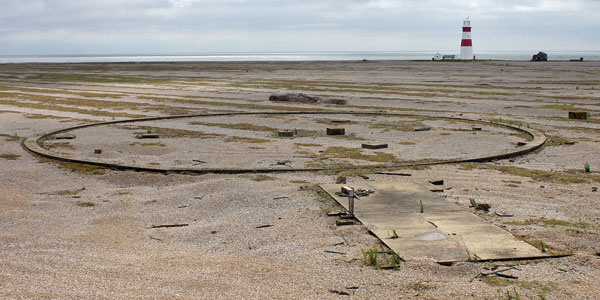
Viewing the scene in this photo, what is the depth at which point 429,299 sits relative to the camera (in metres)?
4.25

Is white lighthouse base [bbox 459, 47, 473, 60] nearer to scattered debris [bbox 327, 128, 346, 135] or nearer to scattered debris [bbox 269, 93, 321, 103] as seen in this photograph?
scattered debris [bbox 269, 93, 321, 103]

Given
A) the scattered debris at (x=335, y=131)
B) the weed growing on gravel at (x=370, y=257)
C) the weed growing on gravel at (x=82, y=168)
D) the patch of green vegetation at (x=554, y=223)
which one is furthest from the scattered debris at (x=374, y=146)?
the weed growing on gravel at (x=370, y=257)

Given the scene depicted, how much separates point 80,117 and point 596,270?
14.7 metres

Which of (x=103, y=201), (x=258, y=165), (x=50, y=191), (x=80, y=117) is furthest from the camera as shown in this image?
(x=80, y=117)

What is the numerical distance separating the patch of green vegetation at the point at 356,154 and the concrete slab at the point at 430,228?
7.45ft

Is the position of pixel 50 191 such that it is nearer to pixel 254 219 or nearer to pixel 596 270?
pixel 254 219

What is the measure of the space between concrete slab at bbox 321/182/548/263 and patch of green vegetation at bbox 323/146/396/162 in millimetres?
2269

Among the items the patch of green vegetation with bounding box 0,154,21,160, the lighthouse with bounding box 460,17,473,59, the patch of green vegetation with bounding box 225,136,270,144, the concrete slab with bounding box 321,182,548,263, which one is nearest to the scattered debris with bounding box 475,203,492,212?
the concrete slab with bounding box 321,182,548,263

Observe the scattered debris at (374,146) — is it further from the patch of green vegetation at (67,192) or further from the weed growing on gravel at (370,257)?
the weed growing on gravel at (370,257)

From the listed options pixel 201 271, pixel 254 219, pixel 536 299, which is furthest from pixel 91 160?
pixel 536 299

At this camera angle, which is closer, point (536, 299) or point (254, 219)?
point (536, 299)

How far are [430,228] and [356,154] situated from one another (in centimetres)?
449

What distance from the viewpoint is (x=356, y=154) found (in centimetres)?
1023

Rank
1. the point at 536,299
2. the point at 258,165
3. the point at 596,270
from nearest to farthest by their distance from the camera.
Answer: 1. the point at 536,299
2. the point at 596,270
3. the point at 258,165
